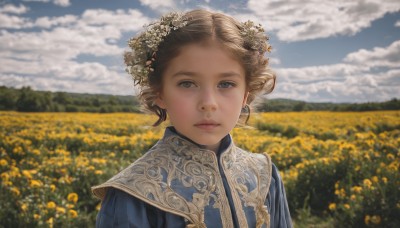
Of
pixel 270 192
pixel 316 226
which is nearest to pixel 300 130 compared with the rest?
pixel 316 226

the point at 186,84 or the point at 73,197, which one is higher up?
the point at 186,84

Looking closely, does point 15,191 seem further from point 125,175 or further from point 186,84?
point 186,84

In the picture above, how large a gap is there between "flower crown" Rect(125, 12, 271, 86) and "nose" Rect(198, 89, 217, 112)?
1.05 feet

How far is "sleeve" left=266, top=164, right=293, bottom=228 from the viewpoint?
5.46ft

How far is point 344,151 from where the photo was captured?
478 centimetres

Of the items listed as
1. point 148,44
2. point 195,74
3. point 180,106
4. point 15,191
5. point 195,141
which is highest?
point 148,44

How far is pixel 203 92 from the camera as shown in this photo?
4.50 ft

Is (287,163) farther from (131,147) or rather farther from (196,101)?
(196,101)

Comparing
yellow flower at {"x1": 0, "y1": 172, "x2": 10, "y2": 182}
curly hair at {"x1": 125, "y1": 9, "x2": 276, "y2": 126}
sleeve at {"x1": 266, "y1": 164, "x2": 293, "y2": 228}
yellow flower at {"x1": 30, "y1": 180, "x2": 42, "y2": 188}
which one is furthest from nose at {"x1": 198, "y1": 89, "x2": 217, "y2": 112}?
yellow flower at {"x1": 0, "y1": 172, "x2": 10, "y2": 182}

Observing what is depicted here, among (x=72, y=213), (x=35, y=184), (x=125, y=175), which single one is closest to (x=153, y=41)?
(x=125, y=175)

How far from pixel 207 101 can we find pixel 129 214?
18.9 inches

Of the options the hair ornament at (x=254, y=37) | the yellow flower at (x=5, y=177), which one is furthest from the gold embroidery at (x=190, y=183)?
the yellow flower at (x=5, y=177)

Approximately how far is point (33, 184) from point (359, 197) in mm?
3348

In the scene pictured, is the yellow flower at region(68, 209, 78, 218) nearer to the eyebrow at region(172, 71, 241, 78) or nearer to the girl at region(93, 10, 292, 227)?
the girl at region(93, 10, 292, 227)
